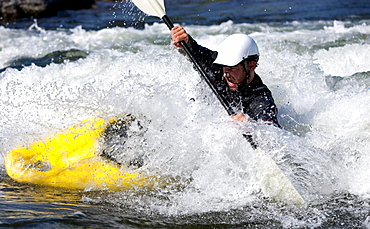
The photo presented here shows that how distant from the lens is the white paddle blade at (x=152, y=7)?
4.30 meters

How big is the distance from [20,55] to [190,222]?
6124 mm

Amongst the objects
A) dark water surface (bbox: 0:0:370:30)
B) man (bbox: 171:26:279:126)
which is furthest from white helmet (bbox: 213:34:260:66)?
dark water surface (bbox: 0:0:370:30)

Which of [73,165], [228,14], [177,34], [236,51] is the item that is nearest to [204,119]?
[236,51]

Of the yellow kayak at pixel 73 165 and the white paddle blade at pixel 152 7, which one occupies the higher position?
the white paddle blade at pixel 152 7

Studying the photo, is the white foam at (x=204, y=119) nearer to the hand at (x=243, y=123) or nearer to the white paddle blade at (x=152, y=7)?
the hand at (x=243, y=123)

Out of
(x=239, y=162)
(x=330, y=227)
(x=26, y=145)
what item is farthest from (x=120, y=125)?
(x=330, y=227)

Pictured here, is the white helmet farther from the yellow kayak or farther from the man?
the yellow kayak

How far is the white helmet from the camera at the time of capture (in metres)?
3.71

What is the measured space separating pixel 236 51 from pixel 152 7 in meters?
1.09

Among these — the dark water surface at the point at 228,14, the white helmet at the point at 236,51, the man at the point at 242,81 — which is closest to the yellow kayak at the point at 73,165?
the man at the point at 242,81

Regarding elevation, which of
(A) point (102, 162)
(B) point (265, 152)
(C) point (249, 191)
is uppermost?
(A) point (102, 162)

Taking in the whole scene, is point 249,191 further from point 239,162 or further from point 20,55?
point 20,55

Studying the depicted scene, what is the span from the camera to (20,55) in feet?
26.7

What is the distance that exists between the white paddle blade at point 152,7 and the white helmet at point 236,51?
801 millimetres
